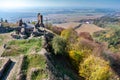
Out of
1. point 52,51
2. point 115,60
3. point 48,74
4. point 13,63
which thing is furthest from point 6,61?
point 115,60

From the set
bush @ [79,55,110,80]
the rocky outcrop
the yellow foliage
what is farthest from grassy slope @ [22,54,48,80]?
the yellow foliage

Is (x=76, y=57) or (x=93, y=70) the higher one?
(x=76, y=57)

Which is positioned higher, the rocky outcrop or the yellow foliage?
the rocky outcrop

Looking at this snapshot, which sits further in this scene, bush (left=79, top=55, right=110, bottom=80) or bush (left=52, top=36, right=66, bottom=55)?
bush (left=52, top=36, right=66, bottom=55)

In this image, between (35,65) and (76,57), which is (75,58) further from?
(35,65)

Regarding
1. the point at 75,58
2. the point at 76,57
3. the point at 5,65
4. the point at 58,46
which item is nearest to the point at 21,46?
the point at 58,46

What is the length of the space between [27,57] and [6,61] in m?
2.96

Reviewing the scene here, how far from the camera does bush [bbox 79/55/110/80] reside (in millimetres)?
40938

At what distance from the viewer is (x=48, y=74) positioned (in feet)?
107

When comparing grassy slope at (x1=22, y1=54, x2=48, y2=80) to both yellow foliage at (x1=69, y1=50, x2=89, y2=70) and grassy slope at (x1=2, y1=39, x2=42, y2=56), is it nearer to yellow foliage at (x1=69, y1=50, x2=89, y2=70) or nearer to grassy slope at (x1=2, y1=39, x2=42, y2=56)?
grassy slope at (x1=2, y1=39, x2=42, y2=56)

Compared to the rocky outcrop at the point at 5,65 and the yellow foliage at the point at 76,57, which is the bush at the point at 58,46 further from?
the rocky outcrop at the point at 5,65

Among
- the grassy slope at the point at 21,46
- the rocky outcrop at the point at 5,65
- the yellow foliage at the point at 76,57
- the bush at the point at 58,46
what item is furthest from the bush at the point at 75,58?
the rocky outcrop at the point at 5,65

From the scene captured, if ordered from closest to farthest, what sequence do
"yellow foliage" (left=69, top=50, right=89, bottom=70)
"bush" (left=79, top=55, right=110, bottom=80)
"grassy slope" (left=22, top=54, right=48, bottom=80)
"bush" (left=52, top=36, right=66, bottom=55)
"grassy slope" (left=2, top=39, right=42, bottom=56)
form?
"grassy slope" (left=22, top=54, right=48, bottom=80), "bush" (left=79, top=55, right=110, bottom=80), "grassy slope" (left=2, top=39, right=42, bottom=56), "bush" (left=52, top=36, right=66, bottom=55), "yellow foliage" (left=69, top=50, right=89, bottom=70)

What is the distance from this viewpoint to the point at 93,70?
43281 mm
